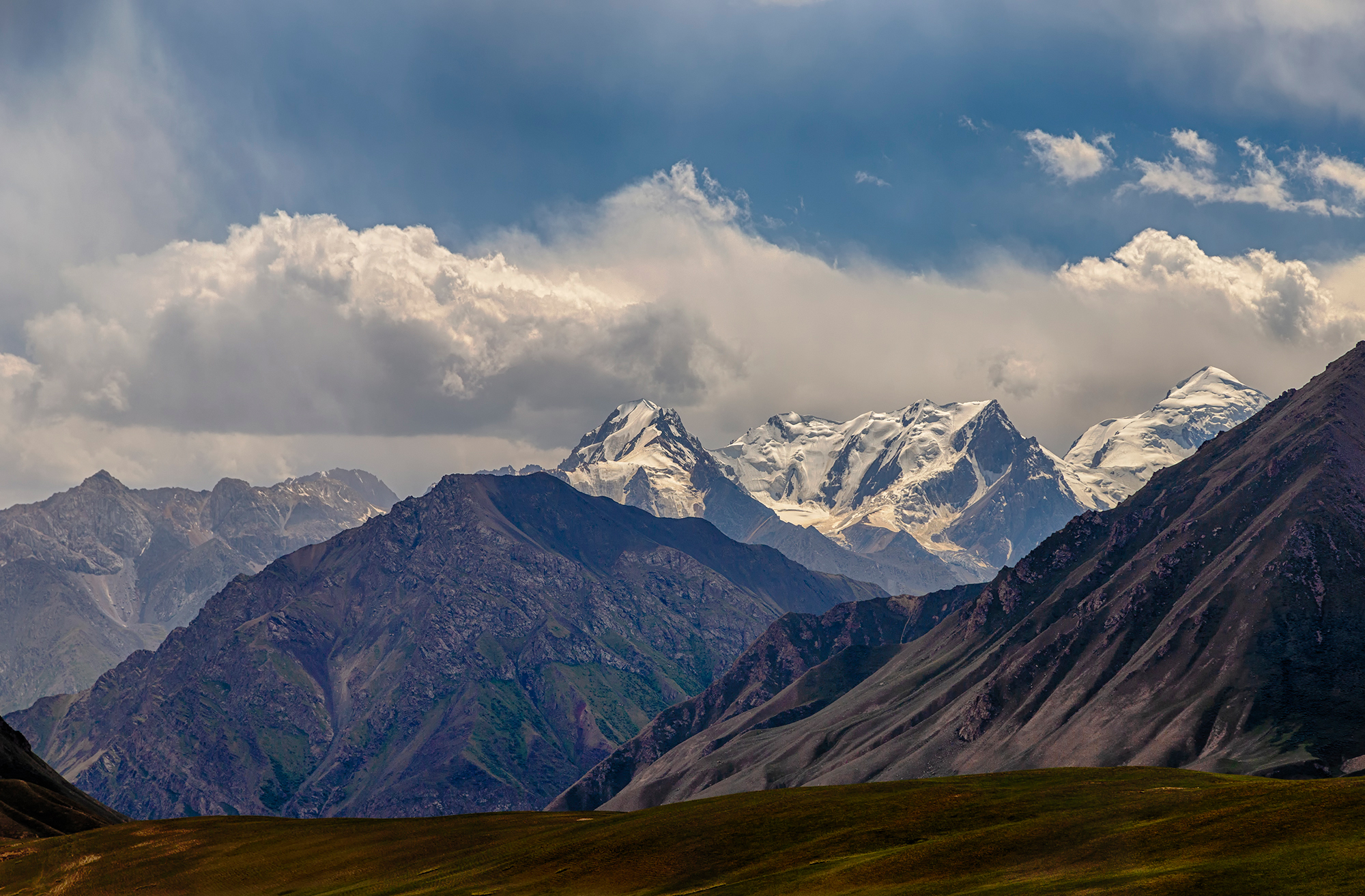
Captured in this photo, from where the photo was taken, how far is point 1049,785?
150750mm

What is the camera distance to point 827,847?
413 ft

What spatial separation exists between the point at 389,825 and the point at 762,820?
72.3 meters

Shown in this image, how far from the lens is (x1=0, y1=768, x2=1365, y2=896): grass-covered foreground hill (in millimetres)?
93375

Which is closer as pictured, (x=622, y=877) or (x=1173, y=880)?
(x=1173, y=880)

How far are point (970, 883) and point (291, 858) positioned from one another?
102 m

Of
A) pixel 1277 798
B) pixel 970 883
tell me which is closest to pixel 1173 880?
pixel 970 883

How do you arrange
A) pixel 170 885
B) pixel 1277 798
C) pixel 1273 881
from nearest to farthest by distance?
pixel 1273 881, pixel 1277 798, pixel 170 885

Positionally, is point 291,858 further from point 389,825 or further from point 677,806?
point 677,806

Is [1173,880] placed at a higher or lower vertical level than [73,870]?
lower

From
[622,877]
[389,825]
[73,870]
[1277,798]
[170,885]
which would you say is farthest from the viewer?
[389,825]

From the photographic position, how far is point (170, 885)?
161 meters

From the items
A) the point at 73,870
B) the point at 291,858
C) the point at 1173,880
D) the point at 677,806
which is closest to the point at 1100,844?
the point at 1173,880

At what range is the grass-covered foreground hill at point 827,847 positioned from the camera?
9338cm

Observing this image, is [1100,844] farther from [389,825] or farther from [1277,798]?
→ [389,825]
